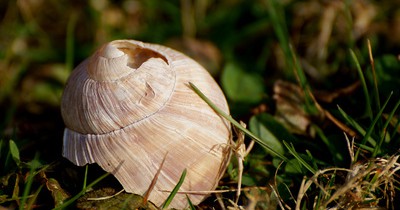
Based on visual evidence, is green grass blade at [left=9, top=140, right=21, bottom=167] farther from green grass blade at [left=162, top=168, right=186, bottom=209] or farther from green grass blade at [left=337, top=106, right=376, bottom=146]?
green grass blade at [left=337, top=106, right=376, bottom=146]

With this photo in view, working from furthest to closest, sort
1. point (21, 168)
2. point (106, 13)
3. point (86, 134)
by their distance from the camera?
1. point (106, 13)
2. point (21, 168)
3. point (86, 134)

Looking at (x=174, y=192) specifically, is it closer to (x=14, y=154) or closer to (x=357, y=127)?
(x=14, y=154)

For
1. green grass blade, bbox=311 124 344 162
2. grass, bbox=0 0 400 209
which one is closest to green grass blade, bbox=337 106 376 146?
grass, bbox=0 0 400 209

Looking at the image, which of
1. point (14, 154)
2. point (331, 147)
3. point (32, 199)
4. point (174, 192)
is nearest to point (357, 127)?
point (331, 147)

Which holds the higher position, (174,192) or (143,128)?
(143,128)

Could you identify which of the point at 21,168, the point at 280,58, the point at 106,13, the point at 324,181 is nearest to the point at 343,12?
the point at 280,58

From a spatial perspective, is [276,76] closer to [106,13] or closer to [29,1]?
[106,13]

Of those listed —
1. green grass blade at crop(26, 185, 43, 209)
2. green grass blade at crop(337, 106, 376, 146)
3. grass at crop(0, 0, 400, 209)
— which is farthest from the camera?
green grass blade at crop(337, 106, 376, 146)
